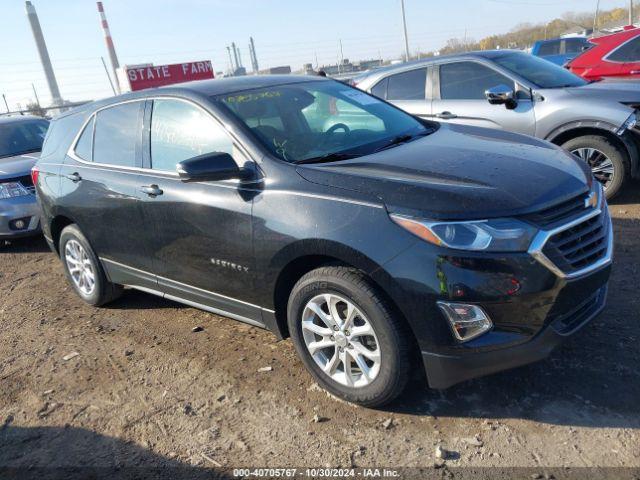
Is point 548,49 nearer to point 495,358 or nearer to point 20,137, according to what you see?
point 20,137

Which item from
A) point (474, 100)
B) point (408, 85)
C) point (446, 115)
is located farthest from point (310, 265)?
point (408, 85)

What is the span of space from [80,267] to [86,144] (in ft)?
3.53

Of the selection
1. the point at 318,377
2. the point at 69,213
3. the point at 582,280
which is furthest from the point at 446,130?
the point at 69,213

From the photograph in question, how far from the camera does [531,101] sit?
19.3 ft

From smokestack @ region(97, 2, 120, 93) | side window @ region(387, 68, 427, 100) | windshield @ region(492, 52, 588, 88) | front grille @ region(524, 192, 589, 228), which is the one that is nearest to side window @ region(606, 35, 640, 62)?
windshield @ region(492, 52, 588, 88)

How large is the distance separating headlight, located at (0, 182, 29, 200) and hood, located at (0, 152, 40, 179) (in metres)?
0.11

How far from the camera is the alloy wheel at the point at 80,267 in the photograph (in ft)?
15.3

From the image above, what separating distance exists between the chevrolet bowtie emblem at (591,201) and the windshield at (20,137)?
7.58m

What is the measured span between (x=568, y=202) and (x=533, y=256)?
46cm

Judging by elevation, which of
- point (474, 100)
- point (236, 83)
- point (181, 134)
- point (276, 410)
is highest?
point (236, 83)

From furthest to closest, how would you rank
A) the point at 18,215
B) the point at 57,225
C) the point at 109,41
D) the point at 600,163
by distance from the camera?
the point at 109,41, the point at 18,215, the point at 600,163, the point at 57,225

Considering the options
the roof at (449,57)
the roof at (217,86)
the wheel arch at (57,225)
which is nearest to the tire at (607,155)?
the roof at (449,57)

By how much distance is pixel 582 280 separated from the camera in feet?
8.49

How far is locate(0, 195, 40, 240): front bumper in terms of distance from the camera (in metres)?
6.73
